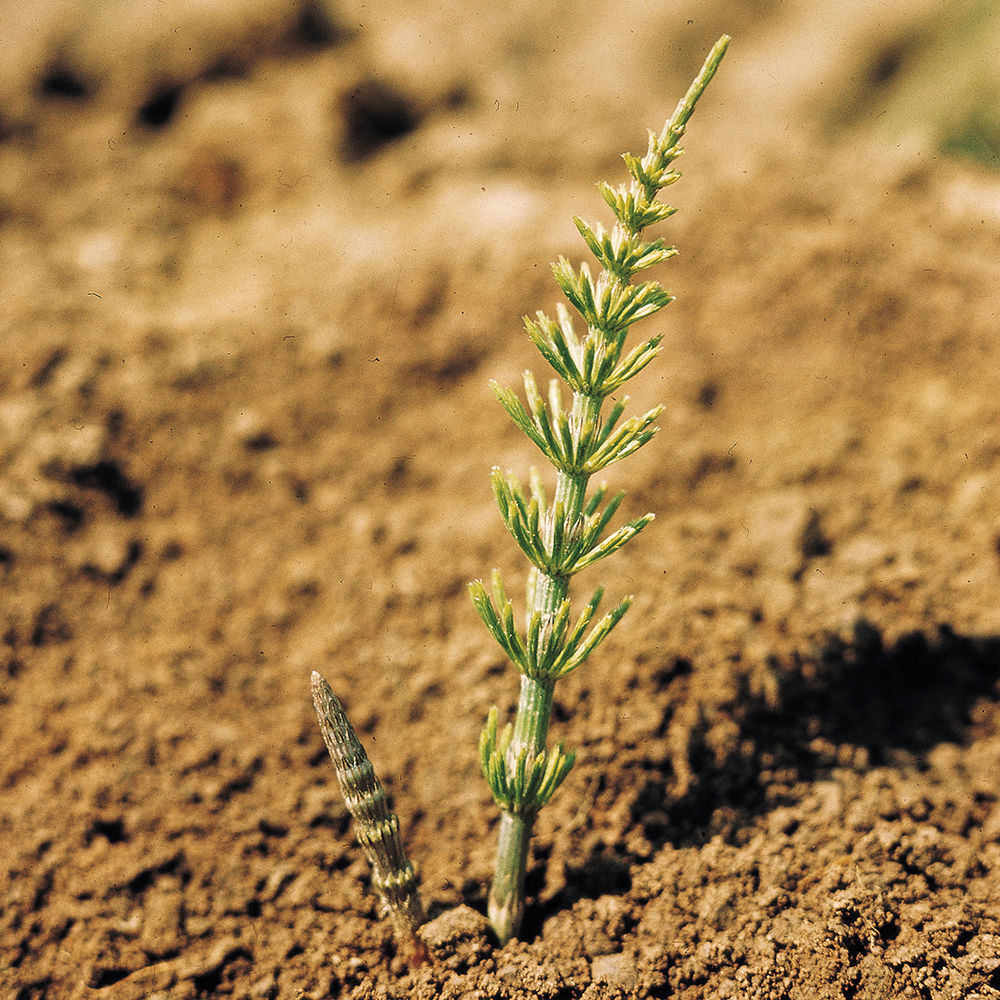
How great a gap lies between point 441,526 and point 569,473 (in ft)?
3.96


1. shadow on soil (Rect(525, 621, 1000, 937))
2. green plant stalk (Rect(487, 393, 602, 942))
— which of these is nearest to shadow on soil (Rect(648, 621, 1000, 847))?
shadow on soil (Rect(525, 621, 1000, 937))

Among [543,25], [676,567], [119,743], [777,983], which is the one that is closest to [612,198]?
[676,567]

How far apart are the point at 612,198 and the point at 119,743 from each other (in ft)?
5.99

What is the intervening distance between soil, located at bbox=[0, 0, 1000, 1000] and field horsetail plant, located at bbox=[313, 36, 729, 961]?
1.01 feet

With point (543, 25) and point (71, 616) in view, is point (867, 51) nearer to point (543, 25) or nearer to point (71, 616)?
point (543, 25)

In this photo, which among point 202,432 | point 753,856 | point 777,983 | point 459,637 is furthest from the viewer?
point 202,432

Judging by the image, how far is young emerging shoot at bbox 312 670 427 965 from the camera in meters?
1.39

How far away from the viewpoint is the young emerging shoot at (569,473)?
4.43ft

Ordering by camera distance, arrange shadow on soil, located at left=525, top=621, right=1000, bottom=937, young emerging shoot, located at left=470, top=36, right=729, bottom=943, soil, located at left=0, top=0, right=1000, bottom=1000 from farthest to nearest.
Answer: shadow on soil, located at left=525, top=621, right=1000, bottom=937 → soil, located at left=0, top=0, right=1000, bottom=1000 → young emerging shoot, located at left=470, top=36, right=729, bottom=943

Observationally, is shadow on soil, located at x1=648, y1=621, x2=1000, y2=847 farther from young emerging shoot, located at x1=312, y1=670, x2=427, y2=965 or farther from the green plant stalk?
young emerging shoot, located at x1=312, y1=670, x2=427, y2=965

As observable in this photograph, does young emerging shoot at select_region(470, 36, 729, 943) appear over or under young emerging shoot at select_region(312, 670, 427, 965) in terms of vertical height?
over

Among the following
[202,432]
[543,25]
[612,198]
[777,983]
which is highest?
[543,25]

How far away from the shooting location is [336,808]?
1925 mm

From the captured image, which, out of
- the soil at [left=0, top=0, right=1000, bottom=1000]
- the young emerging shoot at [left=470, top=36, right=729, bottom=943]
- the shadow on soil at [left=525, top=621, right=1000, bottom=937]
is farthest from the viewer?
the shadow on soil at [left=525, top=621, right=1000, bottom=937]
